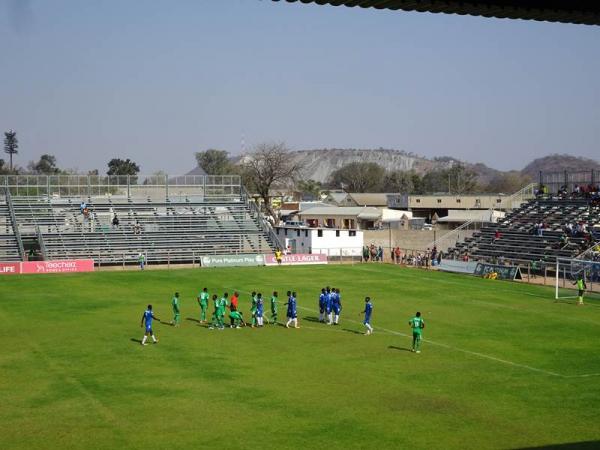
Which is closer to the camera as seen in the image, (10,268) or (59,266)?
(10,268)

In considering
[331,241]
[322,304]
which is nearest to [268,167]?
[331,241]

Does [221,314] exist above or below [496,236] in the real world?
below

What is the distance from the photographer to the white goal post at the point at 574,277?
4609 cm

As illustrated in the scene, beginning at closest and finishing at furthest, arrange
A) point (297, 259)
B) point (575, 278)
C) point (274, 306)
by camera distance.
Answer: point (274, 306) → point (575, 278) → point (297, 259)

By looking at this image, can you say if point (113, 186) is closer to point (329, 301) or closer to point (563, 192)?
point (563, 192)

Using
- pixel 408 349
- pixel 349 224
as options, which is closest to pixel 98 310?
pixel 408 349

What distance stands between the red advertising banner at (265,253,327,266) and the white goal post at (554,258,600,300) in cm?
2026

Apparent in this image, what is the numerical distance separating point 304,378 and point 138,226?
47.5m

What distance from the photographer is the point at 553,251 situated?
57844mm

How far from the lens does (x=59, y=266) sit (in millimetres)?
58250

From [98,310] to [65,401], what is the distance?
1765 cm

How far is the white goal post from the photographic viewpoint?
151 ft

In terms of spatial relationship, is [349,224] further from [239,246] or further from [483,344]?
[483,344]

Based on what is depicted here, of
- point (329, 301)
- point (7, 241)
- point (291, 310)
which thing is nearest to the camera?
point (291, 310)
